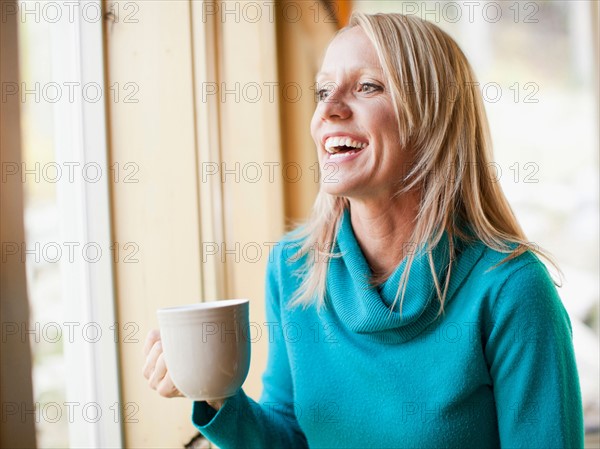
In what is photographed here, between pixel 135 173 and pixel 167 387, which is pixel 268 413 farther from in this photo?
pixel 135 173

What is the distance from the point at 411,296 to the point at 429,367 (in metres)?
0.11

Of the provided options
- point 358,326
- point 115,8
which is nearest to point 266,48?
point 115,8

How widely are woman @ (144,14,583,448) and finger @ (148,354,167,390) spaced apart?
0.02 meters

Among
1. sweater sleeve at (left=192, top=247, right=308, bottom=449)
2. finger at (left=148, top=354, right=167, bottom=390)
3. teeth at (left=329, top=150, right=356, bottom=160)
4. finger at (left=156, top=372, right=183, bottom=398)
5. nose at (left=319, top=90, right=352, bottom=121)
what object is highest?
nose at (left=319, top=90, right=352, bottom=121)

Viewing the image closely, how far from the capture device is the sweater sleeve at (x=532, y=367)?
3.01 feet

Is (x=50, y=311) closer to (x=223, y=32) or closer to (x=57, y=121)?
(x=57, y=121)

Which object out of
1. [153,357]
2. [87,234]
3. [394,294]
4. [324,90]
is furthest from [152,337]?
[324,90]

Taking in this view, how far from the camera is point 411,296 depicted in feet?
3.26

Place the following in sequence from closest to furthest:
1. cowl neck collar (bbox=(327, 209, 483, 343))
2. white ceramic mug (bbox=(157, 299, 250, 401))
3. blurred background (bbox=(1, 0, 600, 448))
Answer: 1. white ceramic mug (bbox=(157, 299, 250, 401))
2. blurred background (bbox=(1, 0, 600, 448))
3. cowl neck collar (bbox=(327, 209, 483, 343))

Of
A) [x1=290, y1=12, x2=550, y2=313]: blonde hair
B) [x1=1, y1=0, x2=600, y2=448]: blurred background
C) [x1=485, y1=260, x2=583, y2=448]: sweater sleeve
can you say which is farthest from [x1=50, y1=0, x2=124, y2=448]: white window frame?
[x1=485, y1=260, x2=583, y2=448]: sweater sleeve

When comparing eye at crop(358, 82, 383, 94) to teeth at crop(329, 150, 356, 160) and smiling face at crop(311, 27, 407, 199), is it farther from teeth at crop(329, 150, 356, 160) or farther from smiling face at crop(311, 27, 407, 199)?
teeth at crop(329, 150, 356, 160)

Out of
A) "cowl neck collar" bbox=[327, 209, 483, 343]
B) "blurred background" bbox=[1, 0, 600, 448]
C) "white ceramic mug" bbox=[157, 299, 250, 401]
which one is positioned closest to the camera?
"white ceramic mug" bbox=[157, 299, 250, 401]

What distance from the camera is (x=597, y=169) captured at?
223 centimetres

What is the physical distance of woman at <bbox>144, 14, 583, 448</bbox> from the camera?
3.08ft
